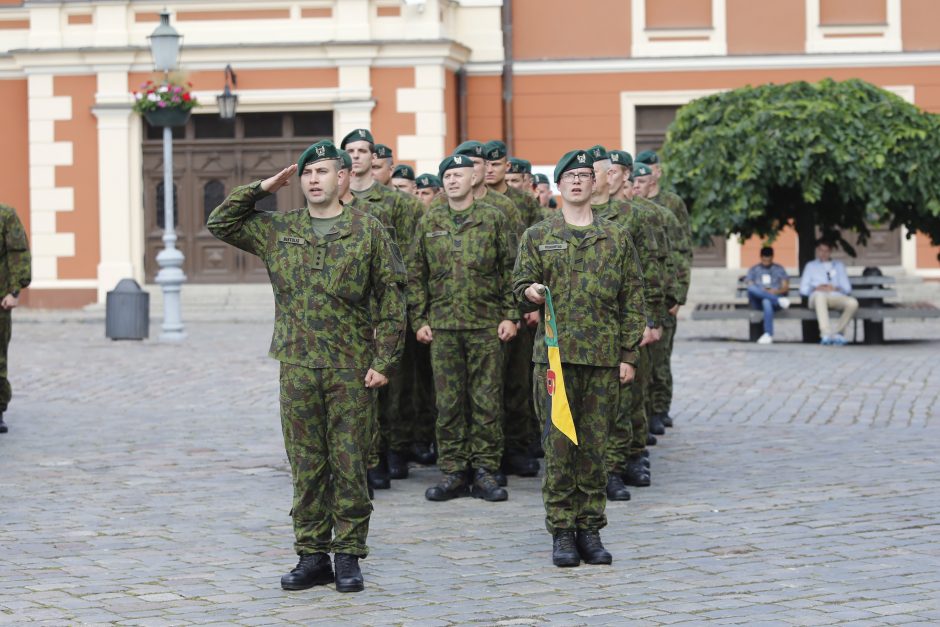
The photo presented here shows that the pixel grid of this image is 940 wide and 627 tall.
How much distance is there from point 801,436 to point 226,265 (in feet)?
57.2

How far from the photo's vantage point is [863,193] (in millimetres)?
19172

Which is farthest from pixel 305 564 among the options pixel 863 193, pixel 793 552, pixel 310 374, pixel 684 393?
pixel 863 193

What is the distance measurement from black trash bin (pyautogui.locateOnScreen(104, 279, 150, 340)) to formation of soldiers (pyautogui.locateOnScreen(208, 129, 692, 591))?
11.5m

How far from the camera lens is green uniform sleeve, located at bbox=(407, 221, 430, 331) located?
9453mm

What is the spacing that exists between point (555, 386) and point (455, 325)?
6.41ft

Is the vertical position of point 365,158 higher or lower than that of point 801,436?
higher

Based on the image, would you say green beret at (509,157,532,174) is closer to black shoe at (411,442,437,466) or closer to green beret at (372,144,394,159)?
green beret at (372,144,394,159)

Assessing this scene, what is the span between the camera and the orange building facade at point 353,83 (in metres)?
26.9

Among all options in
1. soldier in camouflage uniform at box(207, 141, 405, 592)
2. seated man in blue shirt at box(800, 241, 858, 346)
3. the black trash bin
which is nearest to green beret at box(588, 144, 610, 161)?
soldier in camouflage uniform at box(207, 141, 405, 592)

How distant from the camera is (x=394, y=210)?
1004 cm

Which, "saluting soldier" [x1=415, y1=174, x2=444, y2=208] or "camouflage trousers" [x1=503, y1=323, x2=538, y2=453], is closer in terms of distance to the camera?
"camouflage trousers" [x1=503, y1=323, x2=538, y2=453]

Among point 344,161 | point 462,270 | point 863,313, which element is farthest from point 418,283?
point 863,313

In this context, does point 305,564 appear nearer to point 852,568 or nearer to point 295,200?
point 852,568

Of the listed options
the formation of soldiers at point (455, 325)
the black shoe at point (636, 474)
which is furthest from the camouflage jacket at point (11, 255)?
the black shoe at point (636, 474)
